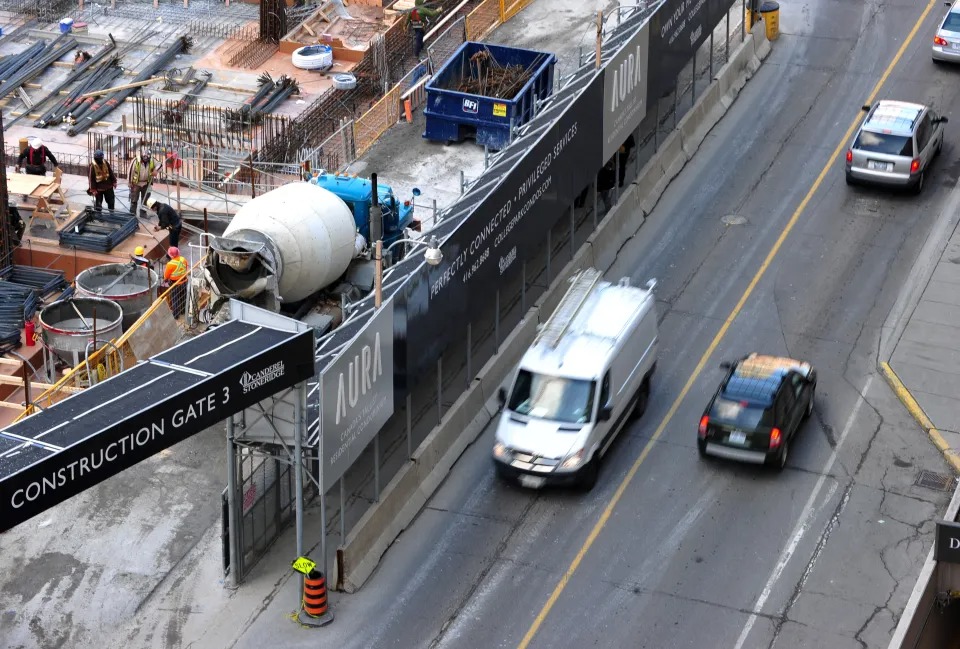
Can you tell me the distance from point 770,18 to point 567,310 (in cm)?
1761

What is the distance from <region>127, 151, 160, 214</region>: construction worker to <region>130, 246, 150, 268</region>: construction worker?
2.64 m

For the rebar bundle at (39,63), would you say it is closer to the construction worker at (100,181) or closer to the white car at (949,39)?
the construction worker at (100,181)

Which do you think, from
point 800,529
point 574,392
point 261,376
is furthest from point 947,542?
point 261,376

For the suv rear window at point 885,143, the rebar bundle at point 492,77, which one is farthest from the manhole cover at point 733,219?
the rebar bundle at point 492,77

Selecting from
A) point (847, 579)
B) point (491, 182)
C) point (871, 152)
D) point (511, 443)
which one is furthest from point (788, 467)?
point (871, 152)

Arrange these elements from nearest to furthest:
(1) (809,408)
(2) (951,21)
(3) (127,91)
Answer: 1. (1) (809,408)
2. (2) (951,21)
3. (3) (127,91)

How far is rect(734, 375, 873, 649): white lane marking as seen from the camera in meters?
26.3

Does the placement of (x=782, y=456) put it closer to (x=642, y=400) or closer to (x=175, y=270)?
(x=642, y=400)

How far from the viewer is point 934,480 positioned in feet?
96.6

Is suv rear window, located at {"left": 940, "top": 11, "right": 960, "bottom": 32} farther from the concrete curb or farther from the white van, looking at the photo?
the white van

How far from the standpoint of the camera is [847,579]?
2714 cm

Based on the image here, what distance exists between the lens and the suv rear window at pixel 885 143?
37625 mm

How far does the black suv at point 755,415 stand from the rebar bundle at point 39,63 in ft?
84.0

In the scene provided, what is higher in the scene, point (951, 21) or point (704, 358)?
point (951, 21)
